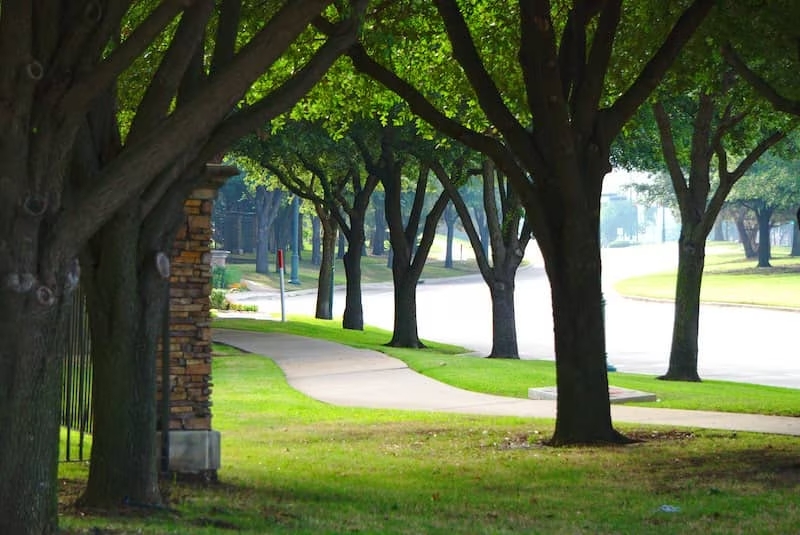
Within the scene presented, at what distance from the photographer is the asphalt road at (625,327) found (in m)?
30.1

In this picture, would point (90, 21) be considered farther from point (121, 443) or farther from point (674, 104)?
point (674, 104)

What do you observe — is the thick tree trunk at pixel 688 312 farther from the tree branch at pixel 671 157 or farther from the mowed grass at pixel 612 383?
the tree branch at pixel 671 157

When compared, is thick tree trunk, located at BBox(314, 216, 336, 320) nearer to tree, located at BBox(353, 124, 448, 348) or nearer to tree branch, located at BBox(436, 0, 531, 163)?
tree, located at BBox(353, 124, 448, 348)

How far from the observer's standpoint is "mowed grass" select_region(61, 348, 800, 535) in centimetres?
871

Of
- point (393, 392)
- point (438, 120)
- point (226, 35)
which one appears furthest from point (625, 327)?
point (226, 35)

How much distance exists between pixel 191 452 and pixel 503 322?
19.5 meters

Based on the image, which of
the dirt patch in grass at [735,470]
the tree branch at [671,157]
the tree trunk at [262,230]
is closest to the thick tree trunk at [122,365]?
the dirt patch in grass at [735,470]

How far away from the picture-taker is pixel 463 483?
11.3 metres

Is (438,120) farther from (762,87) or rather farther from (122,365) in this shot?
(122,365)

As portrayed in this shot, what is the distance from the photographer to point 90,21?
735 centimetres

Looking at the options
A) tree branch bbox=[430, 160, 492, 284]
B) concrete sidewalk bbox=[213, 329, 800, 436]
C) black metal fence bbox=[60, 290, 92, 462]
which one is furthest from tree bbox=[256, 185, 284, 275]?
black metal fence bbox=[60, 290, 92, 462]

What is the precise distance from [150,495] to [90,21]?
3141 mm

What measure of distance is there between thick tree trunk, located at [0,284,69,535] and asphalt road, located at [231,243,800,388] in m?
20.1

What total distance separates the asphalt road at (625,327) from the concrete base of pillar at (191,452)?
1689 cm
